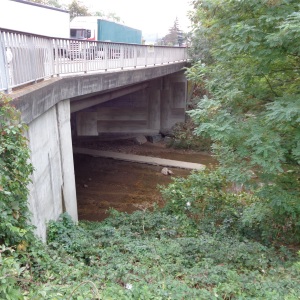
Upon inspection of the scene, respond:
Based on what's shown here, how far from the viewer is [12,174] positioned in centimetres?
438

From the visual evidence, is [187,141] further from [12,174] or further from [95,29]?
[12,174]

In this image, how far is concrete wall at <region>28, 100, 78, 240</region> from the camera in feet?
20.0

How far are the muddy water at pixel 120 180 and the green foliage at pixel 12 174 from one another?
18.5 ft

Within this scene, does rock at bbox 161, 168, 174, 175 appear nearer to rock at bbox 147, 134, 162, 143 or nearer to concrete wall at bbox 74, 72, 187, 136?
rock at bbox 147, 134, 162, 143

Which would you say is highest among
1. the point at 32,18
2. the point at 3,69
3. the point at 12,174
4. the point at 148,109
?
the point at 32,18

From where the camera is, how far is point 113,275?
15.9ft

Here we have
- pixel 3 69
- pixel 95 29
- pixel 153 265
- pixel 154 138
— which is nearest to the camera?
pixel 3 69

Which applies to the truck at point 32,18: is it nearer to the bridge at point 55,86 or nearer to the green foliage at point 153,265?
the bridge at point 55,86

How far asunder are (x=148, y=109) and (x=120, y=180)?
30.1 ft

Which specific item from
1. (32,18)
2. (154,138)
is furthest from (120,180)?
(32,18)

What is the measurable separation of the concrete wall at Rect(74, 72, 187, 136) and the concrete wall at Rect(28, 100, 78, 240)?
1431cm

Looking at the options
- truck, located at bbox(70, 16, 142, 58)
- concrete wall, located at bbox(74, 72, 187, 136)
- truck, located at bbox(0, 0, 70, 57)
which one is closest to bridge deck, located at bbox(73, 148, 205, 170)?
concrete wall, located at bbox(74, 72, 187, 136)

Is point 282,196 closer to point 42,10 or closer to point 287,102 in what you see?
point 287,102

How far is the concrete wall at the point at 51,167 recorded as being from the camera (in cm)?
609
